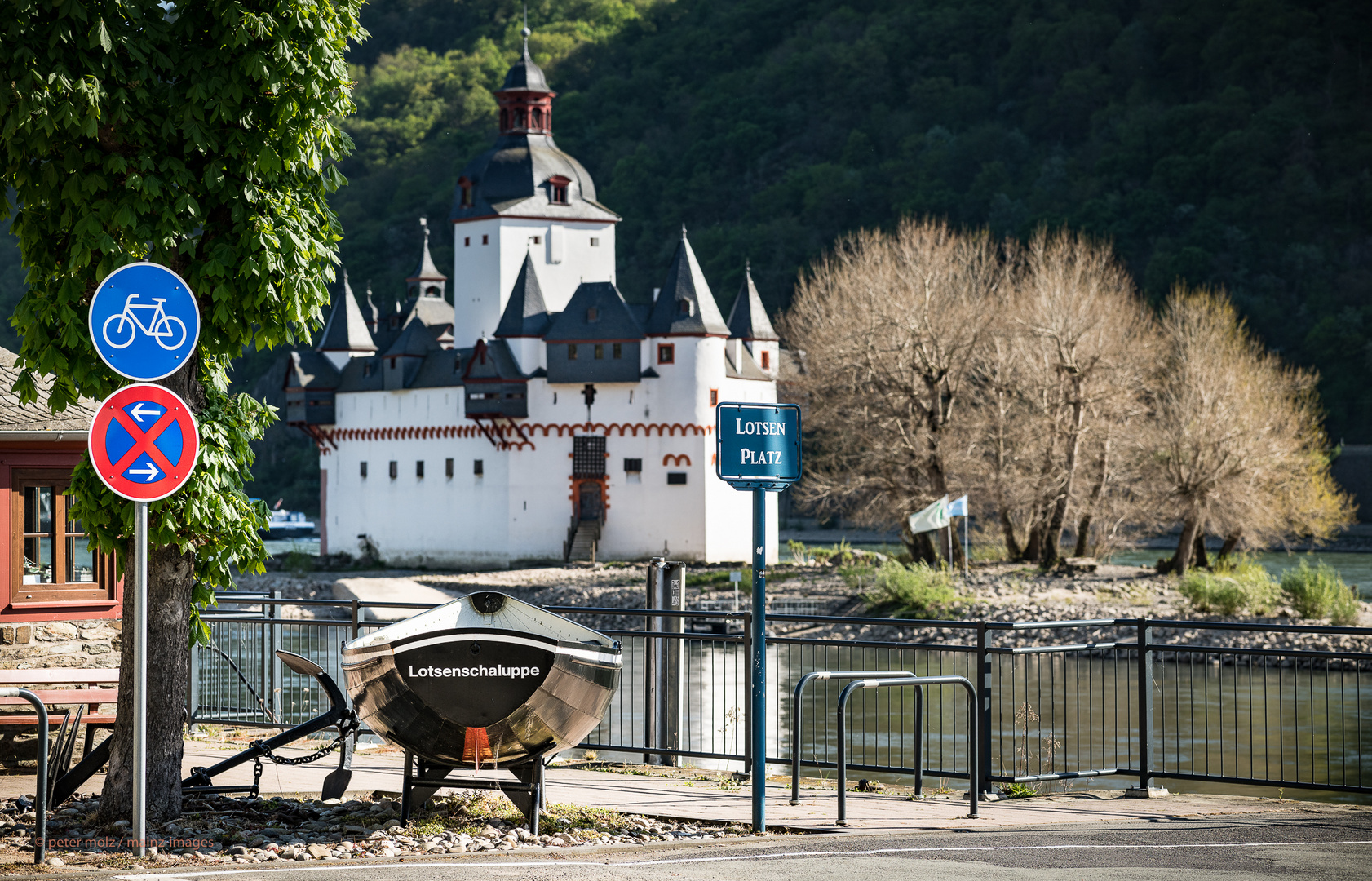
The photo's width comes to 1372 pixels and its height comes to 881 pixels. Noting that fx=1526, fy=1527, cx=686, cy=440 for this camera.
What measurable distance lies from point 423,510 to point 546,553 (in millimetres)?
7216

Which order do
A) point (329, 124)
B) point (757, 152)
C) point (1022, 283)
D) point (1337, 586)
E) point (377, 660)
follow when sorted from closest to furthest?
point (377, 660) → point (329, 124) → point (1337, 586) → point (1022, 283) → point (757, 152)

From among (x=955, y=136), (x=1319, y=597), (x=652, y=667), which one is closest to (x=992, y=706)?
(x=652, y=667)

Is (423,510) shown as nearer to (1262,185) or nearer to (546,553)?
(546,553)

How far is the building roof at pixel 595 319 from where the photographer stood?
61.8 metres

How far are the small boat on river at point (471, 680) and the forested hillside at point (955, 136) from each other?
8664 cm

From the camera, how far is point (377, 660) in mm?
8758

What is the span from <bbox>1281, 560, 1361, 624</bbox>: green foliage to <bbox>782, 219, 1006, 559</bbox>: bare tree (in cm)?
1244

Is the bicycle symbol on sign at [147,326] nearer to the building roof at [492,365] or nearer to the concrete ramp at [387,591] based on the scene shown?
the concrete ramp at [387,591]

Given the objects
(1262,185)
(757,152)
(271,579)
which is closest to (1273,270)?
(1262,185)

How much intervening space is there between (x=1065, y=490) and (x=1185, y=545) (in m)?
3.99

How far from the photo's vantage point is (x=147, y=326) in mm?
8242

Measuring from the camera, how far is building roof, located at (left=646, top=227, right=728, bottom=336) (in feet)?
199

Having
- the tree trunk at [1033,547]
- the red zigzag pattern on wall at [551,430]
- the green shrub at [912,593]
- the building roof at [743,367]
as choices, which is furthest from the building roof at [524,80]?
the green shrub at [912,593]

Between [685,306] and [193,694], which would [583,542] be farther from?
[193,694]
